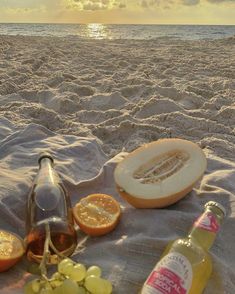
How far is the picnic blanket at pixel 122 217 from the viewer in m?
1.42

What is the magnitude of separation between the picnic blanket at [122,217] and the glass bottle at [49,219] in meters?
0.08

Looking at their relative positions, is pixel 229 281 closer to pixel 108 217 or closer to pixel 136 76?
pixel 108 217

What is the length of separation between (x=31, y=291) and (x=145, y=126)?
192cm

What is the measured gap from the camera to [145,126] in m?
2.96

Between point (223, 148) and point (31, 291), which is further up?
point (31, 291)

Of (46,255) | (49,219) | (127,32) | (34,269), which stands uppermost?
(46,255)

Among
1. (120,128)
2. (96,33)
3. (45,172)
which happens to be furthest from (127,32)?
(45,172)

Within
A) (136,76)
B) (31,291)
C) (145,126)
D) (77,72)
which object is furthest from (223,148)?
(77,72)

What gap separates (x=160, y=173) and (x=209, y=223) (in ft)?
1.36

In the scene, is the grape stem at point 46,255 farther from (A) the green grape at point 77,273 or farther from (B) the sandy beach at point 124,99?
(B) the sandy beach at point 124,99

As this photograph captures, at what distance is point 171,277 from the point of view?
3.84 ft

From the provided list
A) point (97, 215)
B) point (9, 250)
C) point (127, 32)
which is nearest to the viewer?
point (9, 250)

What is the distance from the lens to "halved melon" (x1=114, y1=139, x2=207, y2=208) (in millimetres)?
1618

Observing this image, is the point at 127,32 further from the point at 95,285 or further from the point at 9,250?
the point at 95,285
